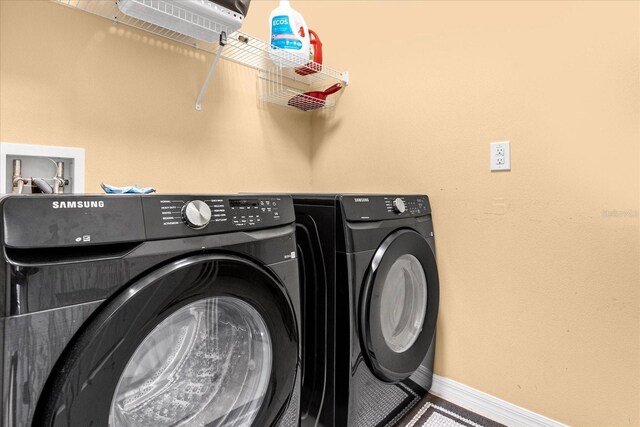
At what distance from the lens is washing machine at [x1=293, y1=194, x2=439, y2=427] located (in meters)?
1.17

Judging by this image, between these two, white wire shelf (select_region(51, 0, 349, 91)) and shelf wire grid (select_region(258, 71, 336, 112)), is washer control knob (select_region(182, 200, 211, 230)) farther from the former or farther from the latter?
shelf wire grid (select_region(258, 71, 336, 112))

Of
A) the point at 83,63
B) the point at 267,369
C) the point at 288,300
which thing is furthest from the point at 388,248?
the point at 83,63

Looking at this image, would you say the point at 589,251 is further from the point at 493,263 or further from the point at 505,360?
the point at 505,360

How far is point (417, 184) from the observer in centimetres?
173

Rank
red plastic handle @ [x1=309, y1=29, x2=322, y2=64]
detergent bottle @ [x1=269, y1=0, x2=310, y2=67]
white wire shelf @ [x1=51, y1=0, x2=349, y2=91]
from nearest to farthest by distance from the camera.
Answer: white wire shelf @ [x1=51, y1=0, x2=349, y2=91], detergent bottle @ [x1=269, y1=0, x2=310, y2=67], red plastic handle @ [x1=309, y1=29, x2=322, y2=64]

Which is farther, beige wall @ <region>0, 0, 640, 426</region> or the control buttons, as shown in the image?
the control buttons

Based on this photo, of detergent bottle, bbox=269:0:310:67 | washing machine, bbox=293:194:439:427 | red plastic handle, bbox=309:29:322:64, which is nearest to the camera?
washing machine, bbox=293:194:439:427

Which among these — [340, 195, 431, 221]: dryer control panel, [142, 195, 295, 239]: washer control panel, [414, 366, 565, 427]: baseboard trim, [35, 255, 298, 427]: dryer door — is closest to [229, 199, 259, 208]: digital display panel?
[142, 195, 295, 239]: washer control panel

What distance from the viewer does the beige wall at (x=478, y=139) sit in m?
1.22

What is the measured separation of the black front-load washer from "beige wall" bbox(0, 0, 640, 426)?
0.87m

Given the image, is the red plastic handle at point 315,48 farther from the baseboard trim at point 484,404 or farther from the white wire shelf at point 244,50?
the baseboard trim at point 484,404

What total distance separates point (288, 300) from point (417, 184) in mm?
1068

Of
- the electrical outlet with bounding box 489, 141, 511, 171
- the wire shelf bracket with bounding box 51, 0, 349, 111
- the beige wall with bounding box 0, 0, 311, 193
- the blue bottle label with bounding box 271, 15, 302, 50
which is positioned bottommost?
the electrical outlet with bounding box 489, 141, 511, 171

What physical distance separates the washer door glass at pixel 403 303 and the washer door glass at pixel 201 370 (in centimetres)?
60
